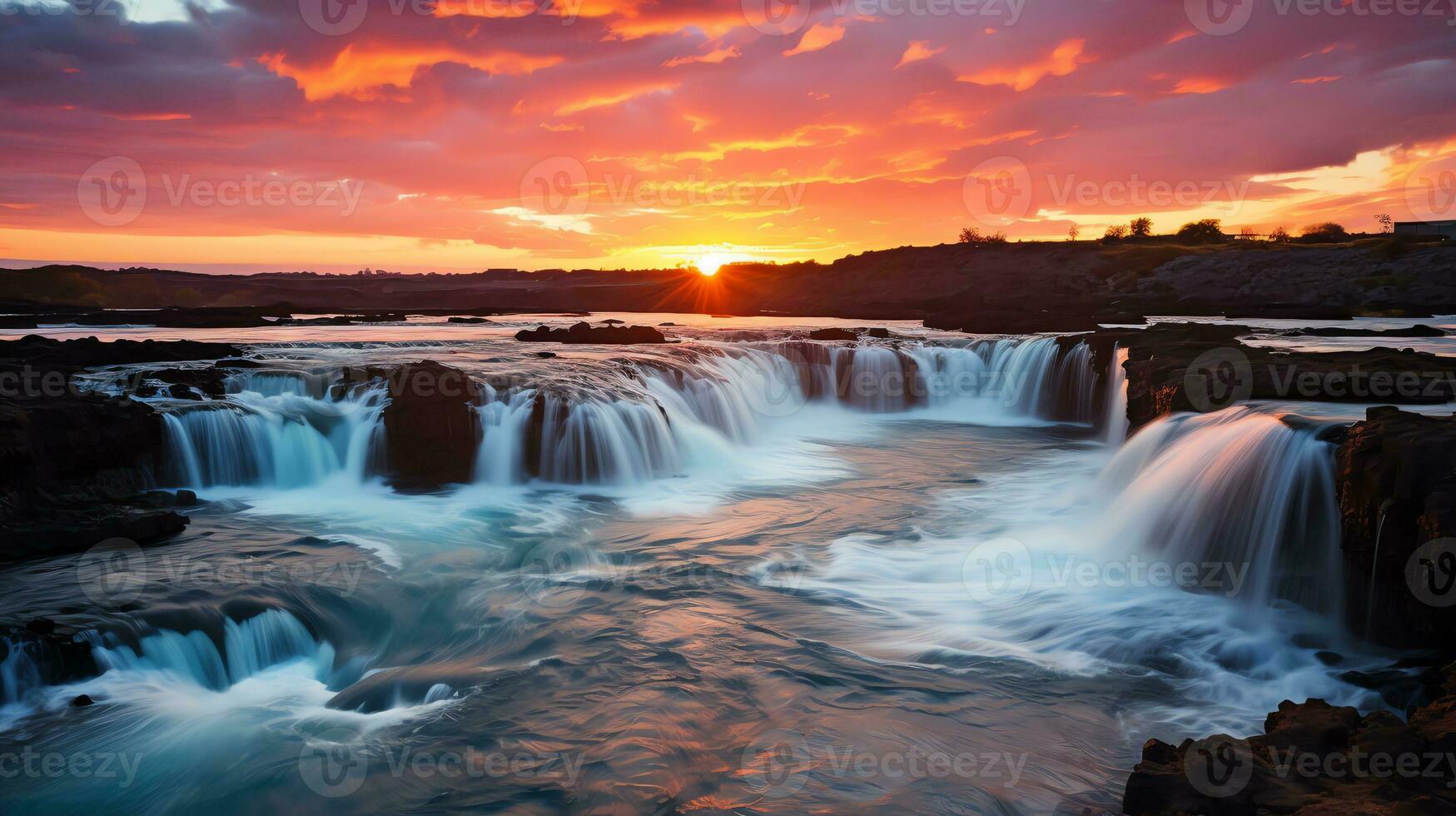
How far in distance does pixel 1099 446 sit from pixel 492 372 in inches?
557

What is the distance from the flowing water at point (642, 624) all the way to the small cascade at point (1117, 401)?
2.90 meters

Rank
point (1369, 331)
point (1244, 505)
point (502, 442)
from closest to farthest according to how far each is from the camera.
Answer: point (1244, 505) → point (502, 442) → point (1369, 331)

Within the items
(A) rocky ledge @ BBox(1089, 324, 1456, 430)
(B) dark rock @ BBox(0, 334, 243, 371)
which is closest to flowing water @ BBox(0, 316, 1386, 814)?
(A) rocky ledge @ BBox(1089, 324, 1456, 430)

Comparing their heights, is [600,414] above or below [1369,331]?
below

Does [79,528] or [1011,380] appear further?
[1011,380]

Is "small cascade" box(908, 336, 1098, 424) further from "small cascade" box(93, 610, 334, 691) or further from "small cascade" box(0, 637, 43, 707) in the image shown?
"small cascade" box(0, 637, 43, 707)

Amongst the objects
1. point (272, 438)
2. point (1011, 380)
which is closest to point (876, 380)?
point (1011, 380)

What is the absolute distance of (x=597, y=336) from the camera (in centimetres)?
2711

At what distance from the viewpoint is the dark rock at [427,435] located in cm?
1398

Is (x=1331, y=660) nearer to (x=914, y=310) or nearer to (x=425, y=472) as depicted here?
(x=425, y=472)

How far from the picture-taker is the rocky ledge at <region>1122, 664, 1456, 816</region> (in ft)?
12.4

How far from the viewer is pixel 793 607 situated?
9031 mm

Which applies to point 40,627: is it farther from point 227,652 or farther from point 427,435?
point 427,435

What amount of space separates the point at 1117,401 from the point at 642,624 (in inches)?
577
